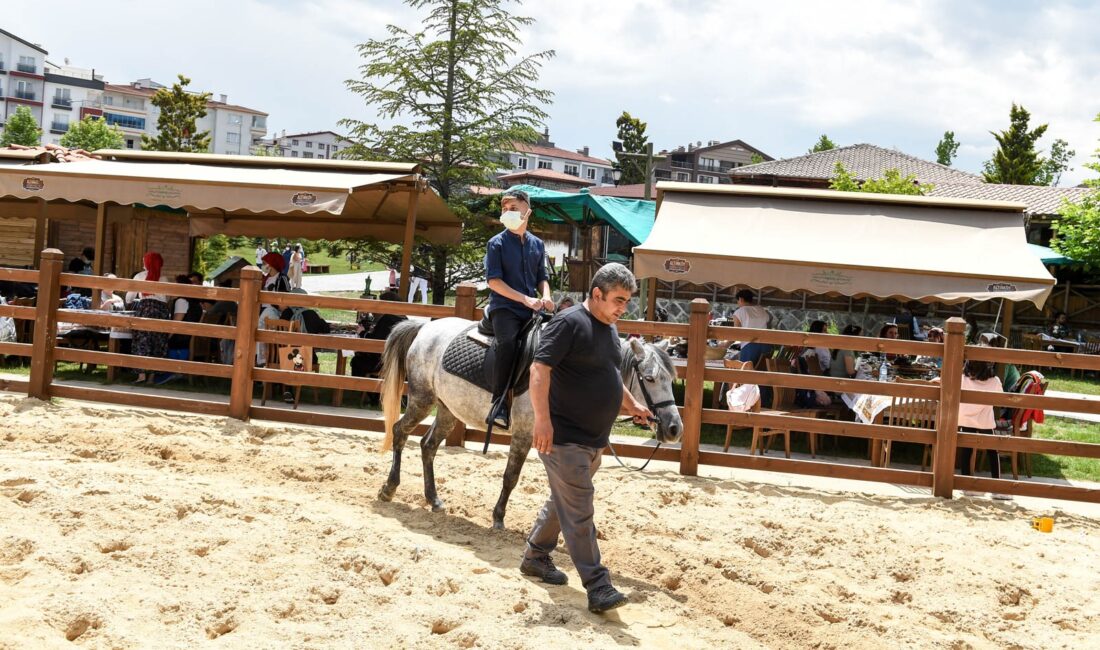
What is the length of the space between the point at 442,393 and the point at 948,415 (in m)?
3.90

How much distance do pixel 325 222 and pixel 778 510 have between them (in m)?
8.65

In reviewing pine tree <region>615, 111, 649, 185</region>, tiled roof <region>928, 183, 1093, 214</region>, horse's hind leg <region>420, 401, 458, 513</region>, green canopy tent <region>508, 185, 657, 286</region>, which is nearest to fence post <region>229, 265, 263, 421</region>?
horse's hind leg <region>420, 401, 458, 513</region>

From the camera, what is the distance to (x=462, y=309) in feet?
24.2

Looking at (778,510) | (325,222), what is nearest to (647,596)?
(778,510)

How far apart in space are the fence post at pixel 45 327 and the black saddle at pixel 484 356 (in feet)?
14.9

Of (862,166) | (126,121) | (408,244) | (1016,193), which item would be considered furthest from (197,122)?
(408,244)

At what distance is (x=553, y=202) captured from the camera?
61.3 feet

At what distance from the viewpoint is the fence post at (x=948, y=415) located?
6738 mm

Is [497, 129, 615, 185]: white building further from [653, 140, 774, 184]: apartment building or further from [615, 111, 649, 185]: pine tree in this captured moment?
[615, 111, 649, 185]: pine tree

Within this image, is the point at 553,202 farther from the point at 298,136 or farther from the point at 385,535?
the point at 298,136

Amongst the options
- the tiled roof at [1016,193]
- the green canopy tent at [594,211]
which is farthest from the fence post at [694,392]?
the tiled roof at [1016,193]

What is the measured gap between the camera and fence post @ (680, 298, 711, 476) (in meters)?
6.92

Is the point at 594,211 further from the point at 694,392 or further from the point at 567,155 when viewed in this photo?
the point at 567,155

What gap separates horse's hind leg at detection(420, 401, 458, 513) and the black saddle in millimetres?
373
